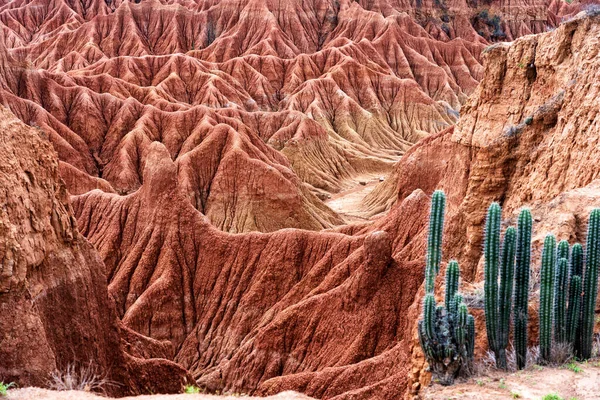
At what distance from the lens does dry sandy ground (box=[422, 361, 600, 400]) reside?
9227mm

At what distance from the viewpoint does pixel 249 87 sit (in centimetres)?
8512

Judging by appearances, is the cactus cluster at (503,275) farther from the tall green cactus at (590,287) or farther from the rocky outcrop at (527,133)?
the rocky outcrop at (527,133)

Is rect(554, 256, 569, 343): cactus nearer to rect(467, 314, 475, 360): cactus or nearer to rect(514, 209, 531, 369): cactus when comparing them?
rect(514, 209, 531, 369): cactus

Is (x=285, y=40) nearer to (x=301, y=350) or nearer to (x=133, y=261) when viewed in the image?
(x=133, y=261)

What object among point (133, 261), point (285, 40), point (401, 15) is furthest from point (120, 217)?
point (401, 15)

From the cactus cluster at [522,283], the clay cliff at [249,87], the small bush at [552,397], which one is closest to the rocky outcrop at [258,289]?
the cactus cluster at [522,283]

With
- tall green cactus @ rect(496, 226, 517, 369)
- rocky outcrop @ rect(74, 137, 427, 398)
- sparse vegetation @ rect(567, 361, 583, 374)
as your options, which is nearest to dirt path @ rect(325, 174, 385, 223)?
rocky outcrop @ rect(74, 137, 427, 398)

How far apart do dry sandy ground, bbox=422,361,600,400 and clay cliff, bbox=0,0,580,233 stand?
114 ft

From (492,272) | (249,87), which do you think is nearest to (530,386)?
(492,272)

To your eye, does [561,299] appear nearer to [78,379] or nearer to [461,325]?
[461,325]

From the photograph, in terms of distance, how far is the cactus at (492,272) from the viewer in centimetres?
1035

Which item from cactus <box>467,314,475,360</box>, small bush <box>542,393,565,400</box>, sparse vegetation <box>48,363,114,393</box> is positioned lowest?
sparse vegetation <box>48,363,114,393</box>

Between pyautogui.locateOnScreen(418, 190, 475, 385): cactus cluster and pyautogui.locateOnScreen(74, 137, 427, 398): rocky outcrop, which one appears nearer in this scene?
pyautogui.locateOnScreen(418, 190, 475, 385): cactus cluster

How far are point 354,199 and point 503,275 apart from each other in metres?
49.1
